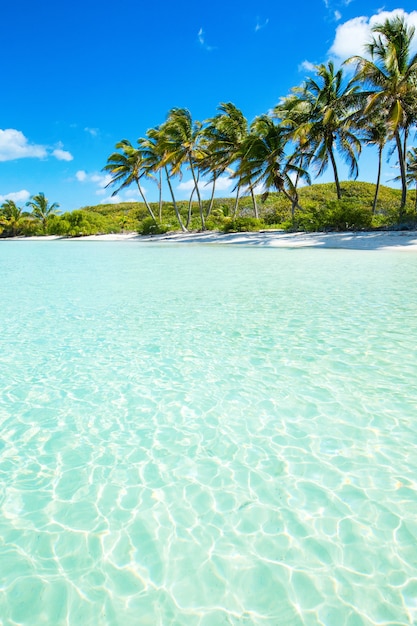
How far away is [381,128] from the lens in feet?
76.6

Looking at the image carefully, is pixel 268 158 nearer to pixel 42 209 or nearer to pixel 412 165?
pixel 412 165

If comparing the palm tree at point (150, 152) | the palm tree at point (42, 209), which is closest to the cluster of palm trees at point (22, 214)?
the palm tree at point (42, 209)

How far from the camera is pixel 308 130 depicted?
68.8 ft

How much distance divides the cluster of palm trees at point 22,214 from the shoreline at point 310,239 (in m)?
18.9

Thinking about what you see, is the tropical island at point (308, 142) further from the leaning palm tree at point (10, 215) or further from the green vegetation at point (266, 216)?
the leaning palm tree at point (10, 215)

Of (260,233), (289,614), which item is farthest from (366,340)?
(260,233)

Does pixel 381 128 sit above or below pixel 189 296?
above

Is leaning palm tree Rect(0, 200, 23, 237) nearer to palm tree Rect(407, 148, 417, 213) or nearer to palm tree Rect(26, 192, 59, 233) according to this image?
palm tree Rect(26, 192, 59, 233)

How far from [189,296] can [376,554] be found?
21.0 feet

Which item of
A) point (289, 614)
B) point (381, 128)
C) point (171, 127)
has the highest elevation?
point (171, 127)

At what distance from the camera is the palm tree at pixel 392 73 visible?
17.3 meters

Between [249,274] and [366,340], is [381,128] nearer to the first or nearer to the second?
[249,274]

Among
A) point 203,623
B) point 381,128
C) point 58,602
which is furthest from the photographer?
point 381,128

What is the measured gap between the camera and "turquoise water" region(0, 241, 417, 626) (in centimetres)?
169
